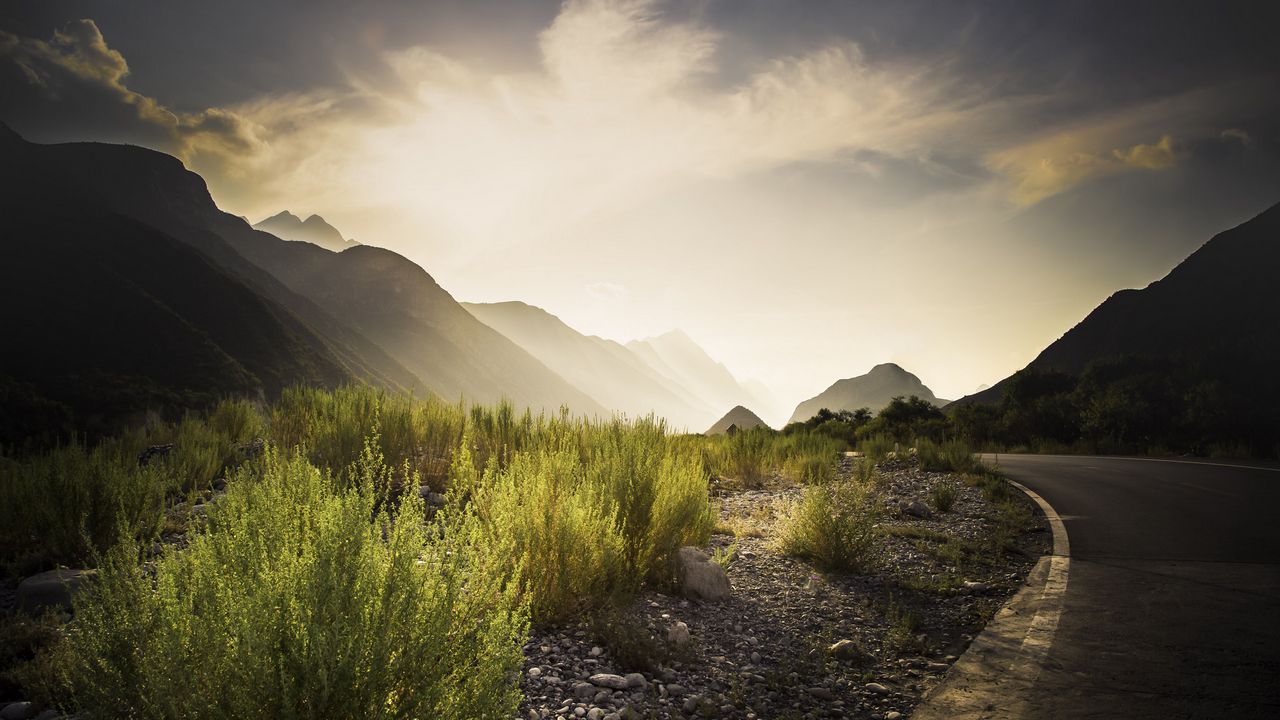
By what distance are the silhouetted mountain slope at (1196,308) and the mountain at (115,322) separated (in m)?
74.7

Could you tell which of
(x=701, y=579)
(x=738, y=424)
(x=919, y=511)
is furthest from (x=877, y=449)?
(x=701, y=579)

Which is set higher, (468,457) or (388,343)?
(388,343)

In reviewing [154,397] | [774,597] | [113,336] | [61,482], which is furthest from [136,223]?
[774,597]

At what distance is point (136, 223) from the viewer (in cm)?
8331

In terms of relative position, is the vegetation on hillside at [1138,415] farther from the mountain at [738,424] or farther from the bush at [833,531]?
the bush at [833,531]

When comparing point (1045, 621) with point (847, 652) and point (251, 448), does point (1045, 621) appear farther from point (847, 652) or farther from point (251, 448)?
point (251, 448)

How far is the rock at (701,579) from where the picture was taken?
5.38m

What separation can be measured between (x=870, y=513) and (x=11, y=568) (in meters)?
8.55

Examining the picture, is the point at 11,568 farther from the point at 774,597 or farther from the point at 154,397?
the point at 154,397

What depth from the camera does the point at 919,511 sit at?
953 centimetres

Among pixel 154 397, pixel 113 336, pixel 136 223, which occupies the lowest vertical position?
pixel 154 397

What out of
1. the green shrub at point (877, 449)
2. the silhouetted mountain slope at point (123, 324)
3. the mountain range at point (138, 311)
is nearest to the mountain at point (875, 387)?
the mountain range at point (138, 311)

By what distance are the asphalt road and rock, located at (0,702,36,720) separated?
18.3 feet

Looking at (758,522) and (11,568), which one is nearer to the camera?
(11,568)
